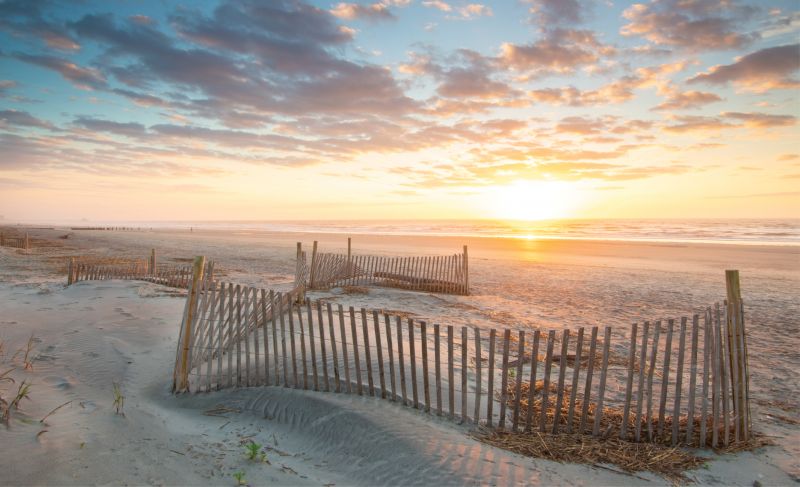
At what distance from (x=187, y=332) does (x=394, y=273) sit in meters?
9.51

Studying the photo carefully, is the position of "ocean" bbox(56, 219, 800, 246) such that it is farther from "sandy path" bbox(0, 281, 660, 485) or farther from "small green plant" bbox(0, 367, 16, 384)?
"small green plant" bbox(0, 367, 16, 384)

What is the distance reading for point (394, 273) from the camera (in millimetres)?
14805

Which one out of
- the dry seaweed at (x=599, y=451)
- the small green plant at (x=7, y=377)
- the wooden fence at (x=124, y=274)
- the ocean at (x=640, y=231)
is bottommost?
the dry seaweed at (x=599, y=451)

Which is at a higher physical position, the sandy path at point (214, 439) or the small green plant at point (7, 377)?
the small green plant at point (7, 377)

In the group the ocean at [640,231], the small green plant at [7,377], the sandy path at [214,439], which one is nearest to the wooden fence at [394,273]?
the sandy path at [214,439]

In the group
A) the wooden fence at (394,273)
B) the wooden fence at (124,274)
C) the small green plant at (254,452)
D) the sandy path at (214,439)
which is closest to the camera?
the sandy path at (214,439)

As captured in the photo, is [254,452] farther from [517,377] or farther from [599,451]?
[599,451]

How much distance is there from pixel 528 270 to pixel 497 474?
18894mm

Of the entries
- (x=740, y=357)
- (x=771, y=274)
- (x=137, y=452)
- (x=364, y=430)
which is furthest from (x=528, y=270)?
(x=137, y=452)

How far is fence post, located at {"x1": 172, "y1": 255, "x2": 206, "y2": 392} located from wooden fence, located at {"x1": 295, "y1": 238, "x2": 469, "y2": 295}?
8.00 metres

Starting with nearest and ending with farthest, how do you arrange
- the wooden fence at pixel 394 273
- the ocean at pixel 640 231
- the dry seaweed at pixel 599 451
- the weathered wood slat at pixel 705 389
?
1. the dry seaweed at pixel 599 451
2. the weathered wood slat at pixel 705 389
3. the wooden fence at pixel 394 273
4. the ocean at pixel 640 231

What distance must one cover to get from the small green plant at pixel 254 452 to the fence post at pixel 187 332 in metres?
1.97

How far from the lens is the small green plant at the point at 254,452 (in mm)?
3873

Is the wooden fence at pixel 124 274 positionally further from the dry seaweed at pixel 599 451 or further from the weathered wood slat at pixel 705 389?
the weathered wood slat at pixel 705 389
